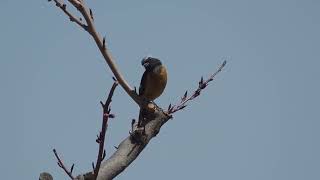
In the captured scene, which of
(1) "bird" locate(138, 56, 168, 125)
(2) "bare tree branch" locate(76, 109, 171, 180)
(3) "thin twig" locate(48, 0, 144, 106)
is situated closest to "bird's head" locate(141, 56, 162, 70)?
(1) "bird" locate(138, 56, 168, 125)

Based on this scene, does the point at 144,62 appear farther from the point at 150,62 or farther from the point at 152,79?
the point at 152,79

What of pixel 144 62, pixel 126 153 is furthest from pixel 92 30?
pixel 144 62

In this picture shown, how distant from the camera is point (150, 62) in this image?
908 cm

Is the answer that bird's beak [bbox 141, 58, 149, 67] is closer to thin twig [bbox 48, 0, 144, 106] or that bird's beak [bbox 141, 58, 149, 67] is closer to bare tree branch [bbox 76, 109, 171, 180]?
bare tree branch [bbox 76, 109, 171, 180]

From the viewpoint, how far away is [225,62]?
4.71 metres

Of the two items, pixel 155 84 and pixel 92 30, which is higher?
pixel 155 84

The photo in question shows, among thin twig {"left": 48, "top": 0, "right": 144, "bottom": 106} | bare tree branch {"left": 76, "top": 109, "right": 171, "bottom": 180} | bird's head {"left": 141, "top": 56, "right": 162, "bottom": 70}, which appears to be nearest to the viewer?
bare tree branch {"left": 76, "top": 109, "right": 171, "bottom": 180}

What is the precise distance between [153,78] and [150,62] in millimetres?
605

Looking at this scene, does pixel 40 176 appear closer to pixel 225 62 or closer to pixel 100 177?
pixel 100 177

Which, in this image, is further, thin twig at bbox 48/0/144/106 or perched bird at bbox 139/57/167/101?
perched bird at bbox 139/57/167/101

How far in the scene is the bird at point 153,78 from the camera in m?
8.46

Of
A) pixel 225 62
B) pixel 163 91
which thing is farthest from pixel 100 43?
pixel 163 91

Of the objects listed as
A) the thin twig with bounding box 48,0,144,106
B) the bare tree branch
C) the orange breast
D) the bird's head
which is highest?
the bird's head

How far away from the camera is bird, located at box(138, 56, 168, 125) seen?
27.8 ft
